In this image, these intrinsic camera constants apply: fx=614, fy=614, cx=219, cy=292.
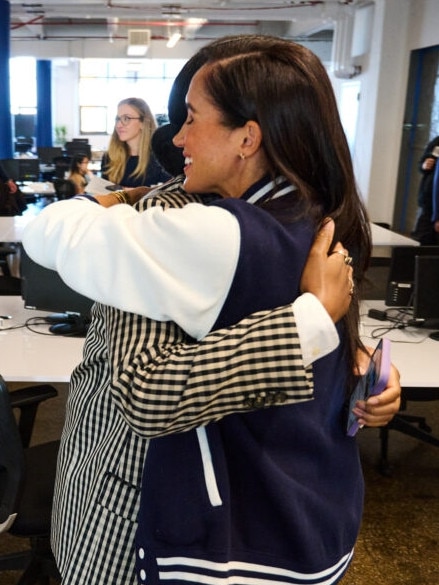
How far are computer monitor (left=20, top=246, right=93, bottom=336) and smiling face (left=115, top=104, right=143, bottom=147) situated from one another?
7.24ft

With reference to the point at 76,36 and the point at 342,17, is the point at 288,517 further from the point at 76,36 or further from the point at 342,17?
the point at 76,36

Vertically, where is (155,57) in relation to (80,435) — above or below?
above

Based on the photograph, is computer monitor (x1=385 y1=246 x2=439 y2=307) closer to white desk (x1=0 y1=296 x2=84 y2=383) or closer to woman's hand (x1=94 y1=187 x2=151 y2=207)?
white desk (x1=0 y1=296 x2=84 y2=383)

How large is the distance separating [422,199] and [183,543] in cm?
498

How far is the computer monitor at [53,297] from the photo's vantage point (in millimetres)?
2510

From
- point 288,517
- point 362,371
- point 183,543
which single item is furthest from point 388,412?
point 183,543

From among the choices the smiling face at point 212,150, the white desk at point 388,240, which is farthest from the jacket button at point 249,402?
the white desk at point 388,240

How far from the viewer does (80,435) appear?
0.93 meters

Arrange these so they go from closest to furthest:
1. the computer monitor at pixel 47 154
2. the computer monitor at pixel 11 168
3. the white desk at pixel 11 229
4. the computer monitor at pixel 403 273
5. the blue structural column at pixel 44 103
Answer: the computer monitor at pixel 403 273 < the white desk at pixel 11 229 < the computer monitor at pixel 11 168 < the computer monitor at pixel 47 154 < the blue structural column at pixel 44 103

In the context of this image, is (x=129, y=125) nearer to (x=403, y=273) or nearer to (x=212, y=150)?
(x=403, y=273)

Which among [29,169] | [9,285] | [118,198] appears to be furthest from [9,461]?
[29,169]

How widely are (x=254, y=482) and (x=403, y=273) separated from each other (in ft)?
7.24

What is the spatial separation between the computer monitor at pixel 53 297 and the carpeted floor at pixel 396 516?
32.0 inches

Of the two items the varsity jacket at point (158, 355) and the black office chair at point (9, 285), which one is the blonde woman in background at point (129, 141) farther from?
the varsity jacket at point (158, 355)
